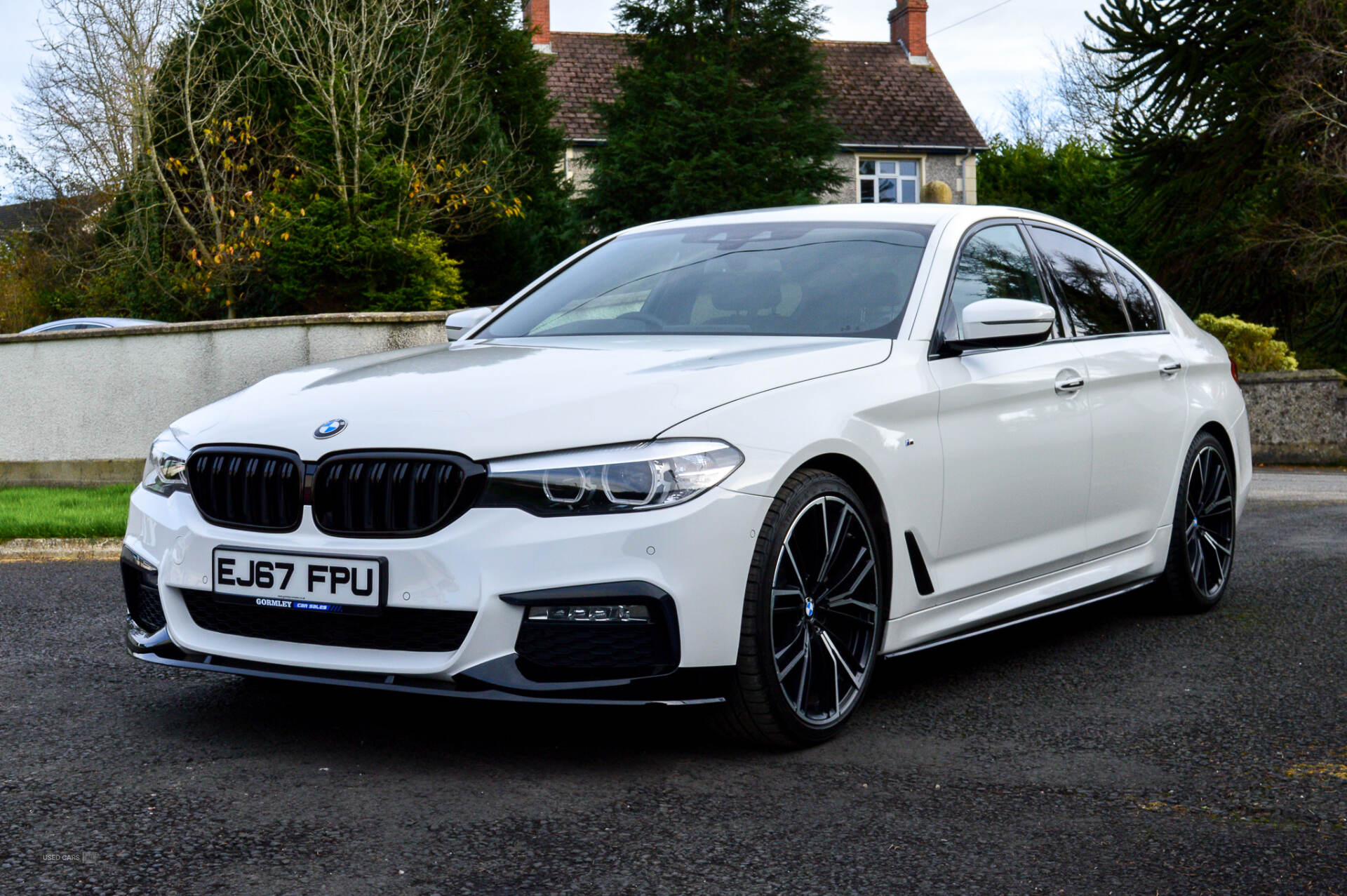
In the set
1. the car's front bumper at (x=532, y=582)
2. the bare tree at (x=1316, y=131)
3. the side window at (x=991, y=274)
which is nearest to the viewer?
the car's front bumper at (x=532, y=582)

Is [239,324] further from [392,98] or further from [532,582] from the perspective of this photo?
[392,98]

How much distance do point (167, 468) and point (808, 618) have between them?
73.3 inches

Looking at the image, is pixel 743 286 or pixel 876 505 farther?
pixel 743 286

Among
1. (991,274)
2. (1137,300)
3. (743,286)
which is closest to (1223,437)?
(1137,300)

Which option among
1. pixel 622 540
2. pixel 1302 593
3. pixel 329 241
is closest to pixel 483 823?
pixel 622 540

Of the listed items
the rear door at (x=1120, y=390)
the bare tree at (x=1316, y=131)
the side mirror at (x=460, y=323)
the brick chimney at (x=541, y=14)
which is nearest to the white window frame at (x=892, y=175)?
the brick chimney at (x=541, y=14)

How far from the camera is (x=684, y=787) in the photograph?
3818 millimetres

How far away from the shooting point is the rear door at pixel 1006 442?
4703 millimetres

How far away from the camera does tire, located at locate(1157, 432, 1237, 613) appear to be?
6246 mm

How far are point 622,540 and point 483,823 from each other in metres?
0.74

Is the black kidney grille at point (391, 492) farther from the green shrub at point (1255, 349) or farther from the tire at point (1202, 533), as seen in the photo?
the green shrub at point (1255, 349)

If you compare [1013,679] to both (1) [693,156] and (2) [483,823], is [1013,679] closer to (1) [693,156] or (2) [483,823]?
(2) [483,823]

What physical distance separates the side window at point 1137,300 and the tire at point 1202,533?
534mm

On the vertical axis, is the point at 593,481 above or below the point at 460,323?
below
